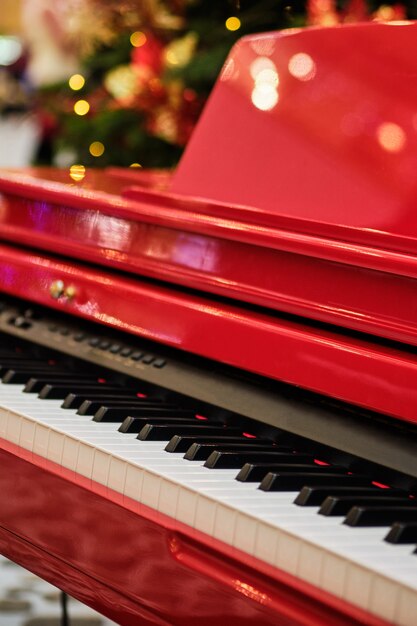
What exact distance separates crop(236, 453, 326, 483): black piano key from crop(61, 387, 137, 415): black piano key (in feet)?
1.16

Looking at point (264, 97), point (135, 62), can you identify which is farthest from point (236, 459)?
point (135, 62)

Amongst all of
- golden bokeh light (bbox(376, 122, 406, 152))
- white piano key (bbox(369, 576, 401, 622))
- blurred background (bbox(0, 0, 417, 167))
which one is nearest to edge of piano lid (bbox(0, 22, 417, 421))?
golden bokeh light (bbox(376, 122, 406, 152))

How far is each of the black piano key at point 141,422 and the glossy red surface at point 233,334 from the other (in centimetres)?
11

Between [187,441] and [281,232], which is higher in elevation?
[281,232]

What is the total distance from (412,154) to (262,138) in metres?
0.31

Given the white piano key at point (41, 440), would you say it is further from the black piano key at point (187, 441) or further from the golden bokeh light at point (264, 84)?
the golden bokeh light at point (264, 84)

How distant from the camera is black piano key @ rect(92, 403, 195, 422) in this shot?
151 cm

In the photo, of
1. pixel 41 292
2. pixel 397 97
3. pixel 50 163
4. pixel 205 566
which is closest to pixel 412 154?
pixel 397 97

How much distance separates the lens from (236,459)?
133 cm

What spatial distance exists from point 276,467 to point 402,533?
25cm

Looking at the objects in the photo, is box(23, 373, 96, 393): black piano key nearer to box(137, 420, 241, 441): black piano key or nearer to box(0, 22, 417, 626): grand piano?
box(0, 22, 417, 626): grand piano

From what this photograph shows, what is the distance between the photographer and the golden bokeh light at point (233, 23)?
2852 mm

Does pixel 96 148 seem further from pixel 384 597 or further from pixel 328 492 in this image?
pixel 384 597

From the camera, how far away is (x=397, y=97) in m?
1.53
